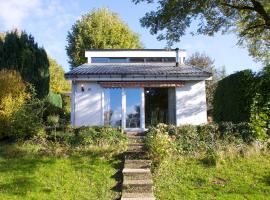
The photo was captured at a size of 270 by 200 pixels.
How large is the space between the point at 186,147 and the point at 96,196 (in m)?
5.66

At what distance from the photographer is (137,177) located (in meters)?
13.7

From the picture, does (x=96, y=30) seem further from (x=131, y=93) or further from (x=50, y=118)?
(x=50, y=118)

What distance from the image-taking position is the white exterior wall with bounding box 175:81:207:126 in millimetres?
23375

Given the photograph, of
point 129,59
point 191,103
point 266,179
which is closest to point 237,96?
point 191,103

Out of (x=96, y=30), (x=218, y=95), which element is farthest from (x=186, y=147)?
(x=96, y=30)

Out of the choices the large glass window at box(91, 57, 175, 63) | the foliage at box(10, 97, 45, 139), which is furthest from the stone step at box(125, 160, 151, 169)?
the large glass window at box(91, 57, 175, 63)

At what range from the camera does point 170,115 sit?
2400 cm

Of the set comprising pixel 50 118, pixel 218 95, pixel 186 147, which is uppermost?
pixel 218 95

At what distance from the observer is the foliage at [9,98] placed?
1878cm

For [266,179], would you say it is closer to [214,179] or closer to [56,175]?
[214,179]

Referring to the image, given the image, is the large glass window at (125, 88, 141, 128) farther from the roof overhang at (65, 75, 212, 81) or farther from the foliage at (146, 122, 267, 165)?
the foliage at (146, 122, 267, 165)

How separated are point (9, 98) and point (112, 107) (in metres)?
6.43

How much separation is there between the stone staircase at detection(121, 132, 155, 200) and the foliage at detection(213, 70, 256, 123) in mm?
5933

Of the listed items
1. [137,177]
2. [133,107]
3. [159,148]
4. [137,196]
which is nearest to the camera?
[137,196]
